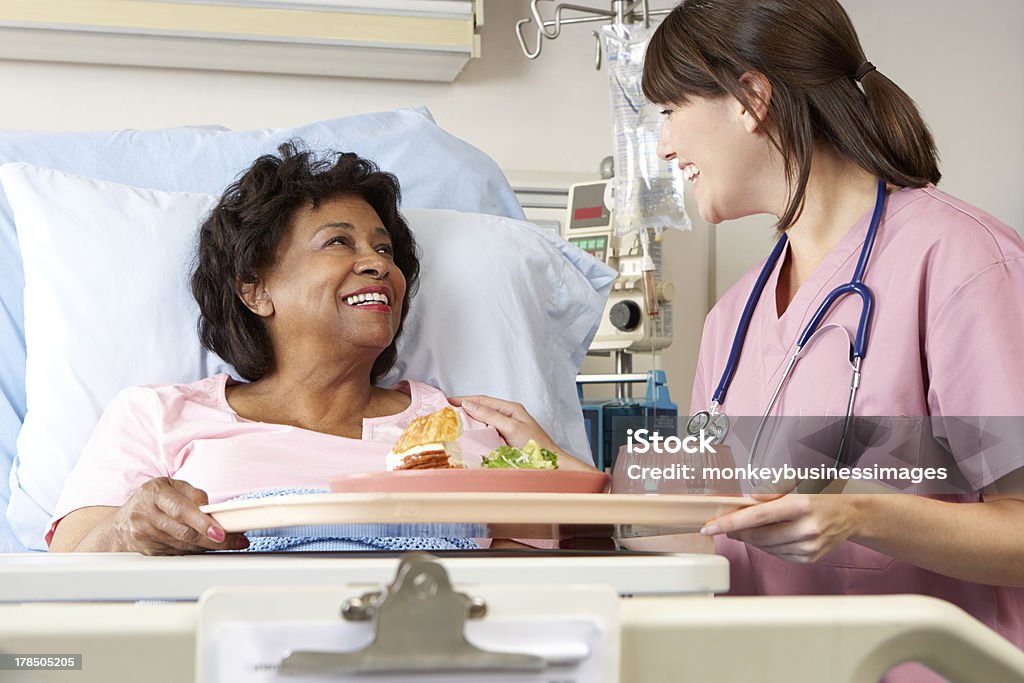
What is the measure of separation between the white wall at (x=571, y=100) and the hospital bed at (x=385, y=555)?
44 centimetres

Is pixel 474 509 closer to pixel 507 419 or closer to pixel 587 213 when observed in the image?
pixel 507 419

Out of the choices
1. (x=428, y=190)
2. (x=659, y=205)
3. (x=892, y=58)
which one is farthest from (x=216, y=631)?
(x=892, y=58)

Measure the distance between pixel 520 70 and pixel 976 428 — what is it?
1899mm

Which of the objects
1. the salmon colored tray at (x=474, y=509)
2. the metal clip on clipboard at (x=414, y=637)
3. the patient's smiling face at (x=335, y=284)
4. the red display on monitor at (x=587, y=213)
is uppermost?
the red display on monitor at (x=587, y=213)

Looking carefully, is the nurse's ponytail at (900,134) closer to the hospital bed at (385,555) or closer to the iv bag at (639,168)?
the hospital bed at (385,555)

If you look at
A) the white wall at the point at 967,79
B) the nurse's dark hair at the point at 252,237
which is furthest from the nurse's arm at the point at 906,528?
the white wall at the point at 967,79

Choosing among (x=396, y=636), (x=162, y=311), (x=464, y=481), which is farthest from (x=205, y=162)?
(x=396, y=636)

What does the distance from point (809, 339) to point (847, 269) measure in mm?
103

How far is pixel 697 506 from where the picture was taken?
72 cm

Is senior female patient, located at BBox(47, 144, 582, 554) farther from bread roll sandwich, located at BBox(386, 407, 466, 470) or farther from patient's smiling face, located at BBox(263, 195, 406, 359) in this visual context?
bread roll sandwich, located at BBox(386, 407, 466, 470)

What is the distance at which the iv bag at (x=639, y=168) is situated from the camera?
2.34 meters

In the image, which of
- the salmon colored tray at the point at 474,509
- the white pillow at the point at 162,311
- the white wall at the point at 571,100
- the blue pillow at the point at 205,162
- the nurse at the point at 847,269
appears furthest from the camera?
the white wall at the point at 571,100

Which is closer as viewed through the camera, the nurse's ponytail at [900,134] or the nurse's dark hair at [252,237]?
the nurse's ponytail at [900,134]

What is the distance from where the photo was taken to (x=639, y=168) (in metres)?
2.35
